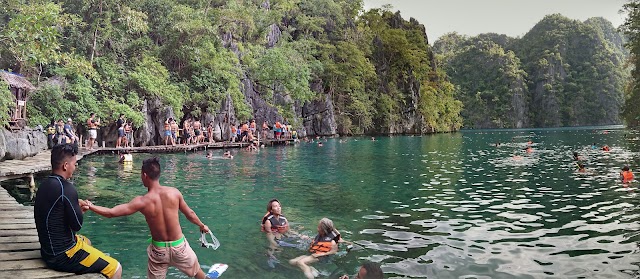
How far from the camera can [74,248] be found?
4.55 metres

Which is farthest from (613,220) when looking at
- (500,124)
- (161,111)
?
(500,124)

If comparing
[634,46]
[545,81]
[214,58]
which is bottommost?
[214,58]

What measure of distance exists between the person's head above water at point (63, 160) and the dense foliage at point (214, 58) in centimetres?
780

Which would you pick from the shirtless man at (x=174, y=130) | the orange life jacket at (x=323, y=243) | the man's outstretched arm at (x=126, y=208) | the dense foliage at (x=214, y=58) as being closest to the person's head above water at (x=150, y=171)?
the man's outstretched arm at (x=126, y=208)

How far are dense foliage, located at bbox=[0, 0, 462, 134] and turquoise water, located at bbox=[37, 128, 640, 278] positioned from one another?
6021mm

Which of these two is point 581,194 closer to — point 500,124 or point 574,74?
point 500,124

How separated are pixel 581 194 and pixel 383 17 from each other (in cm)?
6483

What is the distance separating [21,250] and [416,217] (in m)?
7.59

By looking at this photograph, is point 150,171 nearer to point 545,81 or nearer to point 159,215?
point 159,215

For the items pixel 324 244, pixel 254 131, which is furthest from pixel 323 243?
pixel 254 131

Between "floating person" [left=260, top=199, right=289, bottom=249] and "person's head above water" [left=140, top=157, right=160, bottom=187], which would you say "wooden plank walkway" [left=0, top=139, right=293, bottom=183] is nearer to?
"floating person" [left=260, top=199, right=289, bottom=249]

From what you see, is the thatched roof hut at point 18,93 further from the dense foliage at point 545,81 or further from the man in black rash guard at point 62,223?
the dense foliage at point 545,81

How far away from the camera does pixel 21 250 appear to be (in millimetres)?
5133

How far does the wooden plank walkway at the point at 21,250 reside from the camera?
4.45m
